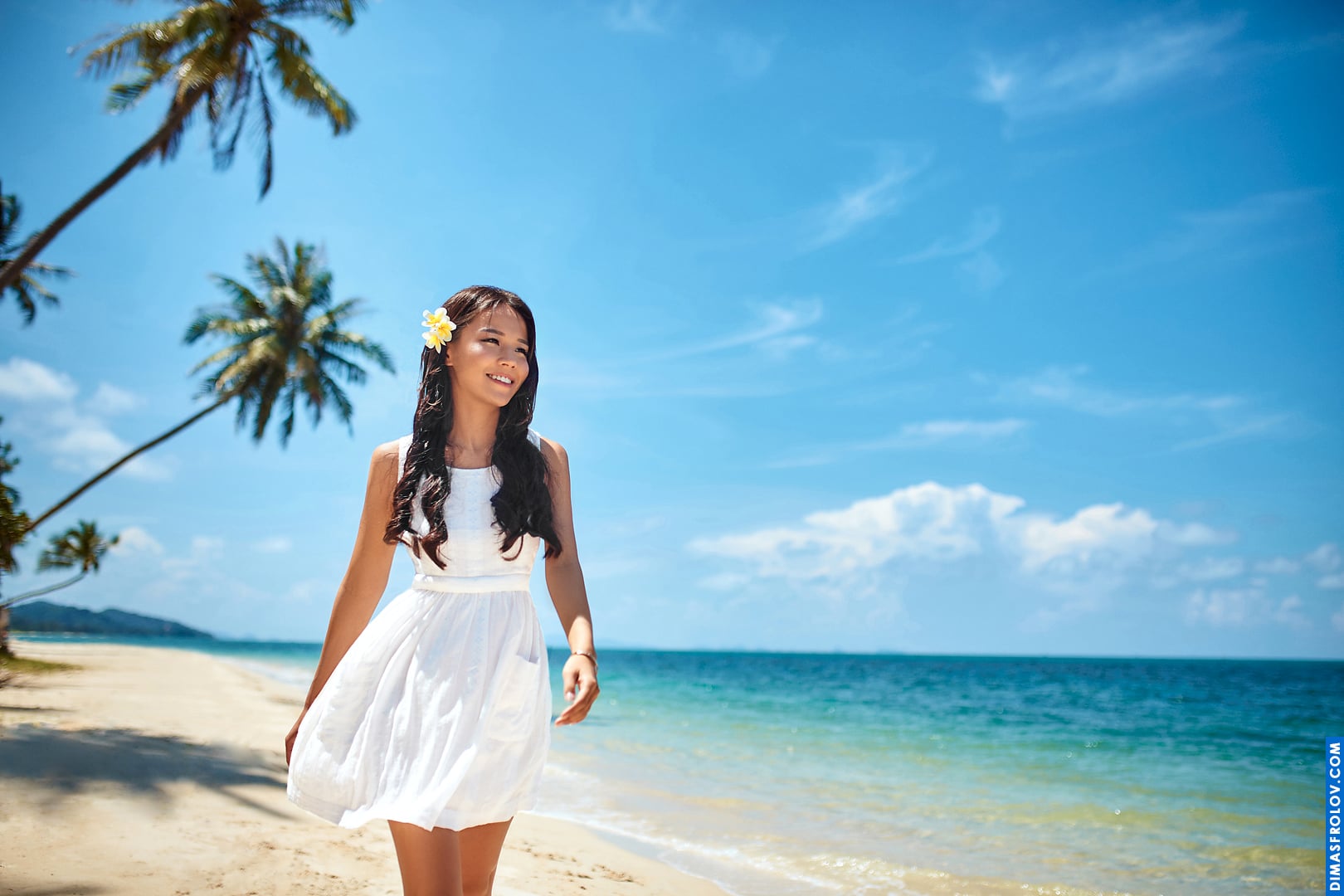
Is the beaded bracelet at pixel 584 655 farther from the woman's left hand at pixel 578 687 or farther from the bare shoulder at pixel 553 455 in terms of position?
the bare shoulder at pixel 553 455

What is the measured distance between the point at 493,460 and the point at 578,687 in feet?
2.11

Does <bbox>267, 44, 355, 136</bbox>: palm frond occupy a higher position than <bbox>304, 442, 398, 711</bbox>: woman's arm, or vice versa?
<bbox>267, 44, 355, 136</bbox>: palm frond

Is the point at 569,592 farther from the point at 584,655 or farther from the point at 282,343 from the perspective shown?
the point at 282,343

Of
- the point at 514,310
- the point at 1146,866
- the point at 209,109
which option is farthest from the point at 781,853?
the point at 209,109

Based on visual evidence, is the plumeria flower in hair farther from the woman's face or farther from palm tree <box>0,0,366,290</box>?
palm tree <box>0,0,366,290</box>

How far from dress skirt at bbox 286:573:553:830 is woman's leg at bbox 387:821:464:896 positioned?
0.04 m

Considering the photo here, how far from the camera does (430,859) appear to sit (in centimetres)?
180

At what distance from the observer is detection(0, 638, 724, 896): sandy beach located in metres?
4.64

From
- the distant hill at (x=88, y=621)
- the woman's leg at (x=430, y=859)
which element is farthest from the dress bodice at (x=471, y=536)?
the distant hill at (x=88, y=621)

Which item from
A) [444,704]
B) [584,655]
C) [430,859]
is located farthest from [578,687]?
[430,859]

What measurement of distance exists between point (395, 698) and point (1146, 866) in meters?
7.03

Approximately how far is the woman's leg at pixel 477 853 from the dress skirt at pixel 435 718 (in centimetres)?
13

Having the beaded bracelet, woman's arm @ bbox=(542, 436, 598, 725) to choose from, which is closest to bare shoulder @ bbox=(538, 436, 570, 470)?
woman's arm @ bbox=(542, 436, 598, 725)

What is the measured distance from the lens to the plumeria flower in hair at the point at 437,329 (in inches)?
89.1
